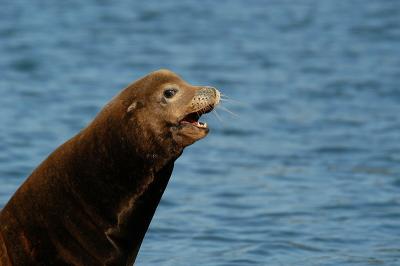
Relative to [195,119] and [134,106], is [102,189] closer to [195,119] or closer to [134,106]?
[134,106]

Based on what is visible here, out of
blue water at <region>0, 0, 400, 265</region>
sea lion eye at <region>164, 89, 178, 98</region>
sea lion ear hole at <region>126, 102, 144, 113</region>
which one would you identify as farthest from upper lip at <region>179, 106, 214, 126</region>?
blue water at <region>0, 0, 400, 265</region>

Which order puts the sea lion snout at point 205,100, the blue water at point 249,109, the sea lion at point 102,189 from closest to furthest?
the sea lion at point 102,189 → the sea lion snout at point 205,100 → the blue water at point 249,109

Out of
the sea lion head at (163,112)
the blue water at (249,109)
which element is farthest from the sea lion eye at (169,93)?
the blue water at (249,109)

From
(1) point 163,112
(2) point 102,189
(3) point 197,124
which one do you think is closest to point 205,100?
(3) point 197,124

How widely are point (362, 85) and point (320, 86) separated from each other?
0.70 m

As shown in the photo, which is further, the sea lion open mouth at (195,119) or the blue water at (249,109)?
the blue water at (249,109)

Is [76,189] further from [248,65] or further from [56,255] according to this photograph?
[248,65]

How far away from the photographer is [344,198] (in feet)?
44.3

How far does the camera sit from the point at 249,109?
18297 millimetres

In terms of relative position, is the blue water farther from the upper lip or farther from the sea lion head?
the sea lion head

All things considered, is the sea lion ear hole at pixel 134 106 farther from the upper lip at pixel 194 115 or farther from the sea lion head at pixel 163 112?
the upper lip at pixel 194 115

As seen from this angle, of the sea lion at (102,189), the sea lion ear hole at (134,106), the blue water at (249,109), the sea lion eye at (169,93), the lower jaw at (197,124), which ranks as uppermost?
the blue water at (249,109)

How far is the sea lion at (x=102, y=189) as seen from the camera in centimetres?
783

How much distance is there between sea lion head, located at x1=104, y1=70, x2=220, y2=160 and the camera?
313 inches
